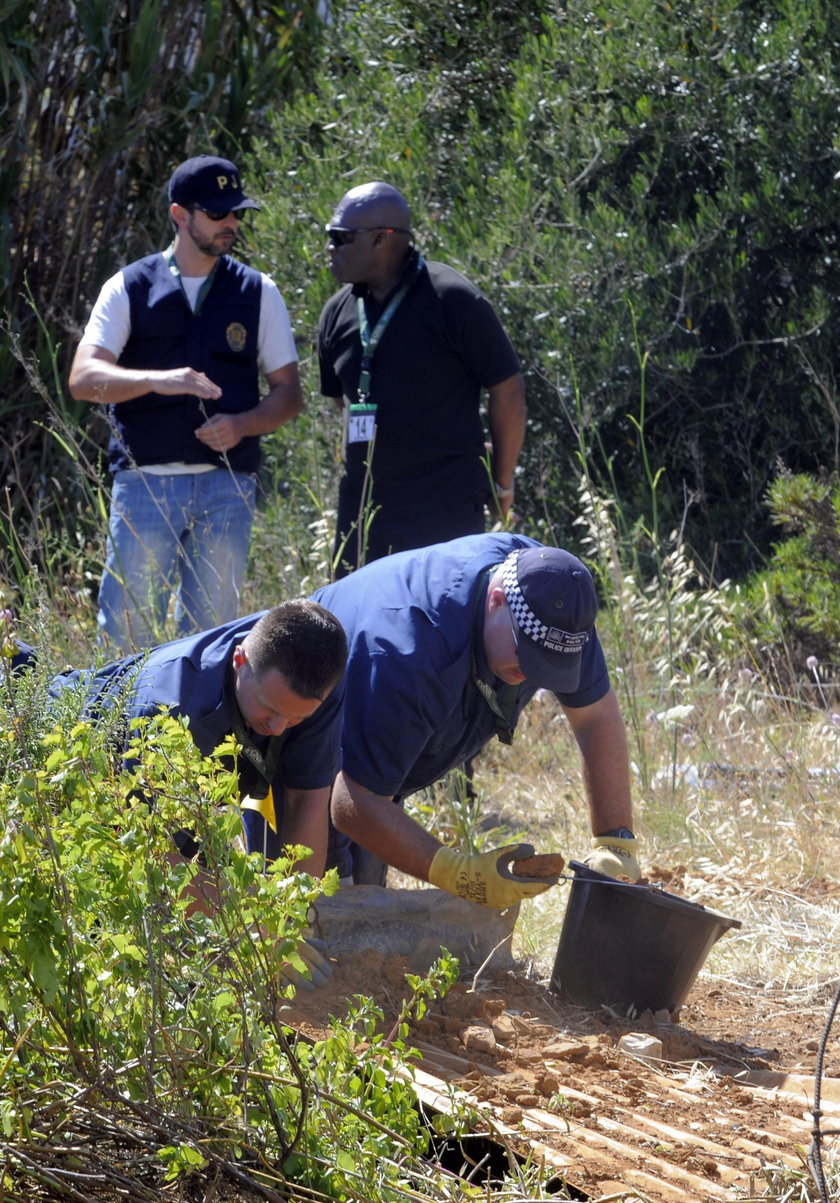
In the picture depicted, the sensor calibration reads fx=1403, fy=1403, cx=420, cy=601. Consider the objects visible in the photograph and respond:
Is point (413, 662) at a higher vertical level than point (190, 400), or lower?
lower

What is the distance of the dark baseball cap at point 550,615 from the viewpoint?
327 cm

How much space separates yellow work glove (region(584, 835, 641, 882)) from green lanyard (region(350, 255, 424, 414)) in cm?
164

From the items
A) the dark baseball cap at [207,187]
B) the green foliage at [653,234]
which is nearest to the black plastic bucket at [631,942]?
the dark baseball cap at [207,187]

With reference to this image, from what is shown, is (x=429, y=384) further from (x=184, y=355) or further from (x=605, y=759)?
(x=605, y=759)

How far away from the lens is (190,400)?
15.2 feet

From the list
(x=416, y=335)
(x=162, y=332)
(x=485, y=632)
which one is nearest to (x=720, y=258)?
(x=416, y=335)

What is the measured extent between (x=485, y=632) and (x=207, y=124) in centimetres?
556

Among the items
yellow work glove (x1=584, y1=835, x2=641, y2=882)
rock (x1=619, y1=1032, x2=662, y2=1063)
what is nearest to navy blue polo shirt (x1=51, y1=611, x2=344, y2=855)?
yellow work glove (x1=584, y1=835, x2=641, y2=882)

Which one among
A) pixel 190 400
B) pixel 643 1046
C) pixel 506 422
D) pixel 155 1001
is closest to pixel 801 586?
pixel 506 422

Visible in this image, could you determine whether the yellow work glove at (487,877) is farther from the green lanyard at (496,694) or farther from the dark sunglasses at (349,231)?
the dark sunglasses at (349,231)

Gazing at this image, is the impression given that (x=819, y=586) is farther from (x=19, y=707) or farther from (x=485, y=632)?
(x=19, y=707)

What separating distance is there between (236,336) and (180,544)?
76 cm

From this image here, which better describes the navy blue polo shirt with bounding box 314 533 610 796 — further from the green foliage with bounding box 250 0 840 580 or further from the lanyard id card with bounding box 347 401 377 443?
the green foliage with bounding box 250 0 840 580

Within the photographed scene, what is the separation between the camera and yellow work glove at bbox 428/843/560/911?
10.8ft
